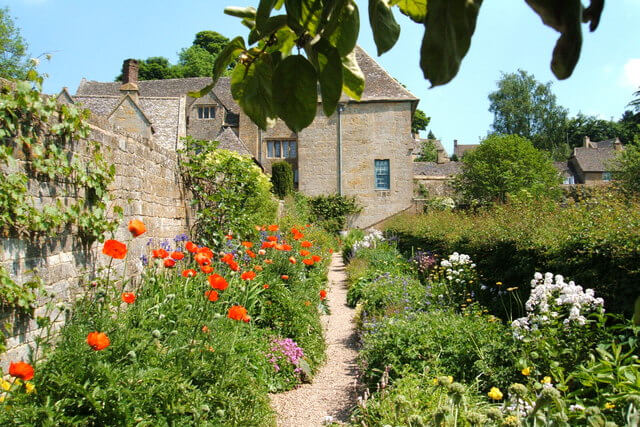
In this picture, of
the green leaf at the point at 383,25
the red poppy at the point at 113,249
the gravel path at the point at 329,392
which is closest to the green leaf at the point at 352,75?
the green leaf at the point at 383,25

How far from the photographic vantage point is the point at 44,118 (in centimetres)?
348

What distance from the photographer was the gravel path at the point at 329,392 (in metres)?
4.06

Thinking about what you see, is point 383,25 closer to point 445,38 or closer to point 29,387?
point 445,38

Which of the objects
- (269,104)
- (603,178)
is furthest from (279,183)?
(603,178)

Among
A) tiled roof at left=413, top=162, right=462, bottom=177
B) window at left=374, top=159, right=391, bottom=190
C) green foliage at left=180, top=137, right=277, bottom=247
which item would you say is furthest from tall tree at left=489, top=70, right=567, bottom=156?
green foliage at left=180, top=137, right=277, bottom=247

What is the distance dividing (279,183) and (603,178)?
118ft

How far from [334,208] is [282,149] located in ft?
15.9

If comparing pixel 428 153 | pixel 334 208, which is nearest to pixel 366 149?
pixel 334 208

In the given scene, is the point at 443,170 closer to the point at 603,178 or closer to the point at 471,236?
the point at 603,178

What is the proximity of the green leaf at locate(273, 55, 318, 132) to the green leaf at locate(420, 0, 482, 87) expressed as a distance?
8.7 inches

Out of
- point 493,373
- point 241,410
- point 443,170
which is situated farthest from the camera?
point 443,170

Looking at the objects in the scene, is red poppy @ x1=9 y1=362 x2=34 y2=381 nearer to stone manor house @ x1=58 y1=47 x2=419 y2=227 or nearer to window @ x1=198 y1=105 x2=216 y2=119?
stone manor house @ x1=58 y1=47 x2=419 y2=227

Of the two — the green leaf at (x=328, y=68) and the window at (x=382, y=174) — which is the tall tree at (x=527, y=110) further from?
the green leaf at (x=328, y=68)

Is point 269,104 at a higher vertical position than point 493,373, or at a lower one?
higher
